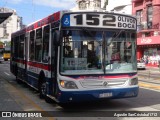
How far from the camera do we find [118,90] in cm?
948

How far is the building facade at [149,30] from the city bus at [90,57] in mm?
34017

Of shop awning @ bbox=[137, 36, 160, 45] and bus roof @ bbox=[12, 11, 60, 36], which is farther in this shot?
shop awning @ bbox=[137, 36, 160, 45]

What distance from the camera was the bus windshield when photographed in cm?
916

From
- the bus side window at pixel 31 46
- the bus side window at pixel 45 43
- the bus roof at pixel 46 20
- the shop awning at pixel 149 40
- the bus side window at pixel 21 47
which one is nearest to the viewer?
the bus roof at pixel 46 20

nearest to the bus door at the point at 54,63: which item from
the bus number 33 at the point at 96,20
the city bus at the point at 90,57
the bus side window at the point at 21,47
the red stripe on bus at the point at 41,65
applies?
the city bus at the point at 90,57

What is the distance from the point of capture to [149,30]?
45.8m

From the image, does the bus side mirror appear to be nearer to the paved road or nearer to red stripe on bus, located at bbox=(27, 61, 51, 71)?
red stripe on bus, located at bbox=(27, 61, 51, 71)

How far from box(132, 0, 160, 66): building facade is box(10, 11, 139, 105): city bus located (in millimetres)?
34017

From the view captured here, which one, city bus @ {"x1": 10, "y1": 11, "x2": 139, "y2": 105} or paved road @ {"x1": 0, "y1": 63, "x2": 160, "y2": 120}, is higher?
city bus @ {"x1": 10, "y1": 11, "x2": 139, "y2": 105}

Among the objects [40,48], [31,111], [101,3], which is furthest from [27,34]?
[101,3]

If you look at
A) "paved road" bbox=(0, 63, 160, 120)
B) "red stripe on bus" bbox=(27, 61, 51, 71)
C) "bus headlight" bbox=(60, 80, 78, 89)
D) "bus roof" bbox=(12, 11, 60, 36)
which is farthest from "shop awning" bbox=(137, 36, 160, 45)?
"bus headlight" bbox=(60, 80, 78, 89)

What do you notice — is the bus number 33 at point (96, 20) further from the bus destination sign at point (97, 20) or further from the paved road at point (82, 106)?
the paved road at point (82, 106)

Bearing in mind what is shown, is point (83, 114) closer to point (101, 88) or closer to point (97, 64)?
point (101, 88)

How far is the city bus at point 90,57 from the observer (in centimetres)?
909
